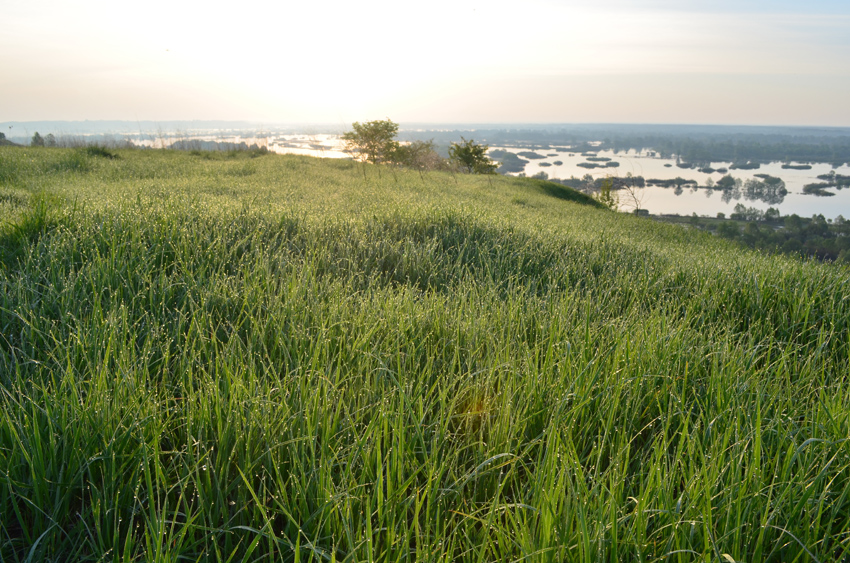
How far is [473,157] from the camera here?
47781 millimetres

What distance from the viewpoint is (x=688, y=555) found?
1.20 meters

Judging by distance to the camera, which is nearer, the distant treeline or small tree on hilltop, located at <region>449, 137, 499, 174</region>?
the distant treeline

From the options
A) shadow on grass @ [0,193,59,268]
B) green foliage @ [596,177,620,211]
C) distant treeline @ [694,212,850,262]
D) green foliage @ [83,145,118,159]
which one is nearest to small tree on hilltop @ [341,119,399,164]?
green foliage @ [596,177,620,211]

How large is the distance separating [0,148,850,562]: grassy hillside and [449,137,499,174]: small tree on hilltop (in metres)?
45.6

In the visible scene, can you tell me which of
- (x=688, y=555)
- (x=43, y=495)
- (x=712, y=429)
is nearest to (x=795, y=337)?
(x=712, y=429)

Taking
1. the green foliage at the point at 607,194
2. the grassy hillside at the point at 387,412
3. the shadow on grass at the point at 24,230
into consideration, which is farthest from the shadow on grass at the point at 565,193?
the shadow on grass at the point at 24,230

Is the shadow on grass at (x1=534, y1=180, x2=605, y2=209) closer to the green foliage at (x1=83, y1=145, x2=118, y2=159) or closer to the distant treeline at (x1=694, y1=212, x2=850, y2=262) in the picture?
the distant treeline at (x1=694, y1=212, x2=850, y2=262)

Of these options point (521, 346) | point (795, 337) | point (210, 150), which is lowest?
point (795, 337)

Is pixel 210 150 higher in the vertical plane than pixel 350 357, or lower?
higher

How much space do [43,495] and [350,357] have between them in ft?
3.80

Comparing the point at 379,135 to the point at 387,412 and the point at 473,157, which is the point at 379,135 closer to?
the point at 473,157

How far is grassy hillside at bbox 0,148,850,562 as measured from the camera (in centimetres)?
126

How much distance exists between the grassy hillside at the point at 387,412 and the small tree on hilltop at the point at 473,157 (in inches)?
1796

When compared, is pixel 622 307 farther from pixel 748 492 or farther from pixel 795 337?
pixel 748 492
